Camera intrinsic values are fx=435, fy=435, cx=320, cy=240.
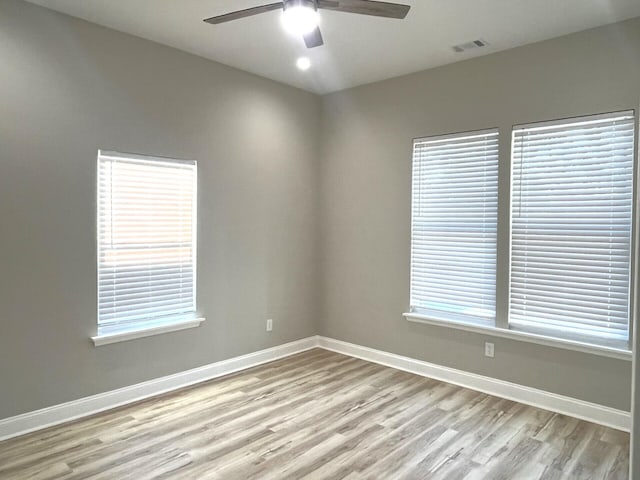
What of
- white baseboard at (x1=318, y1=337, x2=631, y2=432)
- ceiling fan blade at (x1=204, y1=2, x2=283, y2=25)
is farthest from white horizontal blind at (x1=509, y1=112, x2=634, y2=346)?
ceiling fan blade at (x1=204, y1=2, x2=283, y2=25)

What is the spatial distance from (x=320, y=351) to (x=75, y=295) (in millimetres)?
2634

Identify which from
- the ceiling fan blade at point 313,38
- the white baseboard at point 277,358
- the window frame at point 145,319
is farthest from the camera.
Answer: the window frame at point 145,319

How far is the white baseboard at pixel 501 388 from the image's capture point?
10.4ft

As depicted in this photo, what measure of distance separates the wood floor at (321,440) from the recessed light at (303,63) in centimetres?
293

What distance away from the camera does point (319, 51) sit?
374cm

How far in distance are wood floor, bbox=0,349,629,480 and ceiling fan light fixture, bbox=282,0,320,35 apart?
251cm

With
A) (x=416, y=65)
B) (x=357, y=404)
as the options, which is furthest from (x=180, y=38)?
(x=357, y=404)

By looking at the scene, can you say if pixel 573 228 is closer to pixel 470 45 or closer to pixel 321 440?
pixel 470 45

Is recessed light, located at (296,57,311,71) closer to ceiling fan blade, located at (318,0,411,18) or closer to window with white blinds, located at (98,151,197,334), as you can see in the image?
window with white blinds, located at (98,151,197,334)

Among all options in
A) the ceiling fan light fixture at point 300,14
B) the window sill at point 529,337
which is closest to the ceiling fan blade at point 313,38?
the ceiling fan light fixture at point 300,14

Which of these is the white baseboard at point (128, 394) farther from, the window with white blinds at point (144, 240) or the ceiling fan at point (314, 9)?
the ceiling fan at point (314, 9)

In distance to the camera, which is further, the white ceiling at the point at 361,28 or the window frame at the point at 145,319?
the window frame at the point at 145,319

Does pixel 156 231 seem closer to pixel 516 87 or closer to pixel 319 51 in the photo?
pixel 319 51

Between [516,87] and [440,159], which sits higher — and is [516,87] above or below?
above
